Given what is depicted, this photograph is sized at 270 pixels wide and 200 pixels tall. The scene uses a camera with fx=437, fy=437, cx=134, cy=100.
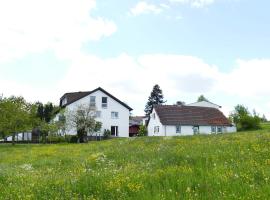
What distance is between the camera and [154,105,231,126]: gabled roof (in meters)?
90.2

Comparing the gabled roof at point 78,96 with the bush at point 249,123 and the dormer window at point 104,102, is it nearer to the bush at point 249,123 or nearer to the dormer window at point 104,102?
the dormer window at point 104,102

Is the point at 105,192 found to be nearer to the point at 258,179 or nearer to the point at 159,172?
the point at 159,172

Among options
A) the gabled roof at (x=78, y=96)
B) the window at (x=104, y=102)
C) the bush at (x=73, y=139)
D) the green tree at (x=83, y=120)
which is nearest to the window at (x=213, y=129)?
the gabled roof at (x=78, y=96)

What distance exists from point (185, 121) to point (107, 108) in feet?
54.0

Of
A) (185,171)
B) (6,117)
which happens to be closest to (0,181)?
(185,171)

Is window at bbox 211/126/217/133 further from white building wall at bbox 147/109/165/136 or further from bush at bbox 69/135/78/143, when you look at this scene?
bush at bbox 69/135/78/143

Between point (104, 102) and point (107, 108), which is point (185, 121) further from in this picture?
point (104, 102)

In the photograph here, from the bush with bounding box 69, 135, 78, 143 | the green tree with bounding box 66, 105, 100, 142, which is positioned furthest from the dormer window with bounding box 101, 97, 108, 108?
the bush with bounding box 69, 135, 78, 143

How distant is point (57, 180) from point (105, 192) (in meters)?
2.33

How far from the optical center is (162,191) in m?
9.33

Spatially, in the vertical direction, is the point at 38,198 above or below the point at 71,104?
below

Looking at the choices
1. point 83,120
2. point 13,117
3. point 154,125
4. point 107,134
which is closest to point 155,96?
point 154,125

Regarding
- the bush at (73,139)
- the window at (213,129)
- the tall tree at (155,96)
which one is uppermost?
the tall tree at (155,96)

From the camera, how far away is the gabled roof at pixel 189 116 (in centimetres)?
9019
